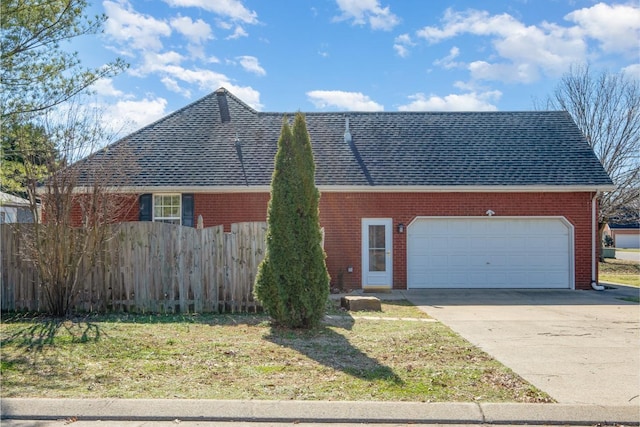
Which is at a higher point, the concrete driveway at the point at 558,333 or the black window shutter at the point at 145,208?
the black window shutter at the point at 145,208

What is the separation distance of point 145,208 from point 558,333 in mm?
11262

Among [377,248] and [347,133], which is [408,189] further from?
[347,133]

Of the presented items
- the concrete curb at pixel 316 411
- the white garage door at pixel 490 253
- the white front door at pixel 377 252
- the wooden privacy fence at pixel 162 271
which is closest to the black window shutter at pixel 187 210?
the wooden privacy fence at pixel 162 271

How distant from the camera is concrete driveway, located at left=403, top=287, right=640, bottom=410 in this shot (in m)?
5.83

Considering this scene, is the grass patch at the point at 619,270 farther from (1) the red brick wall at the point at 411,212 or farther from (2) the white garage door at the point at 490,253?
(2) the white garage door at the point at 490,253

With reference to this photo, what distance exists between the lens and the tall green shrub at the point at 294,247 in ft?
27.5

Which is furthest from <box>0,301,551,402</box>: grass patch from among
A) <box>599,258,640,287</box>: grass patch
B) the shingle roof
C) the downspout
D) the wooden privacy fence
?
<box>599,258,640,287</box>: grass patch

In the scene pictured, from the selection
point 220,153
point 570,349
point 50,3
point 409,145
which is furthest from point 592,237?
point 50,3

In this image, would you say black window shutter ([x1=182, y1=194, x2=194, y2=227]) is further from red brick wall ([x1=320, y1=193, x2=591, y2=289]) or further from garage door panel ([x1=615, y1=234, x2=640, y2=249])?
garage door panel ([x1=615, y1=234, x2=640, y2=249])

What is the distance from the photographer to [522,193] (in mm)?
15312

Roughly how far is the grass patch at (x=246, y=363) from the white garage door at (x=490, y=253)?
623 cm

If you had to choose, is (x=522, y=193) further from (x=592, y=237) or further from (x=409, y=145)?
(x=409, y=145)

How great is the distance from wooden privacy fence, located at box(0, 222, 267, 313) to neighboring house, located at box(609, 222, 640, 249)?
55154 millimetres

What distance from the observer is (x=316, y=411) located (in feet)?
16.1
